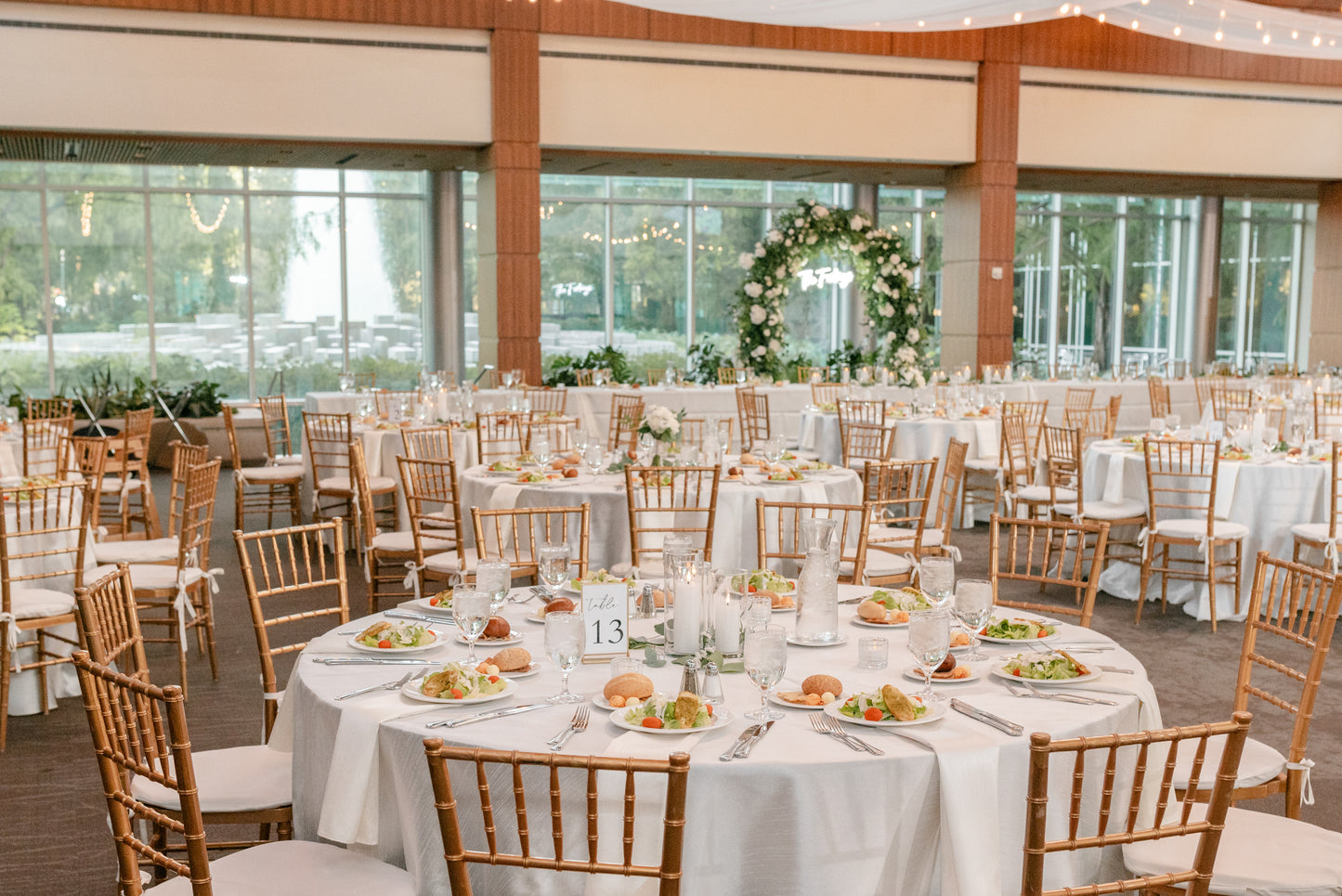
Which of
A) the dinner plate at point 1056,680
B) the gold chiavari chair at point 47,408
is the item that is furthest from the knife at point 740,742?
the gold chiavari chair at point 47,408

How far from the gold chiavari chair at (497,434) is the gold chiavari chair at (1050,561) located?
10.9ft

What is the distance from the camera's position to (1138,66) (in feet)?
45.8

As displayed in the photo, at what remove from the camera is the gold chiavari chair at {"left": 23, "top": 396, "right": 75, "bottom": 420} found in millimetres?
10234

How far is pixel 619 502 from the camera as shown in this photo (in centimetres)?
598

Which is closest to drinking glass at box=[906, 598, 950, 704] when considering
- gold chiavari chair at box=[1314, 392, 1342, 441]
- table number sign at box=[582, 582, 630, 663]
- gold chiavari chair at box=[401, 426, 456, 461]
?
table number sign at box=[582, 582, 630, 663]

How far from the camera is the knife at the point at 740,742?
239 cm

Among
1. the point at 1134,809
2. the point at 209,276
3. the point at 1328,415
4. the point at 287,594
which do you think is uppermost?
the point at 209,276

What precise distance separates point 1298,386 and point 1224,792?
29.8 feet

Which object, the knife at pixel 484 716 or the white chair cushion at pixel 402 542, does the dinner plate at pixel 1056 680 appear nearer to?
the knife at pixel 484 716

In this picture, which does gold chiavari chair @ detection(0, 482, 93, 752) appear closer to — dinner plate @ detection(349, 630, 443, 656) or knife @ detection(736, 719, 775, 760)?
dinner plate @ detection(349, 630, 443, 656)

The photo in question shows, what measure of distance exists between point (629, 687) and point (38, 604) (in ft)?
11.1

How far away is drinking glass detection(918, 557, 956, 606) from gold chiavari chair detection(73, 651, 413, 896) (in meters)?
1.50

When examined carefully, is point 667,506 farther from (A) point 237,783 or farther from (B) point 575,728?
(B) point 575,728

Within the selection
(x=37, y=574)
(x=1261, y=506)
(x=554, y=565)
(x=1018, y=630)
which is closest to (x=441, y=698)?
(x=554, y=565)
